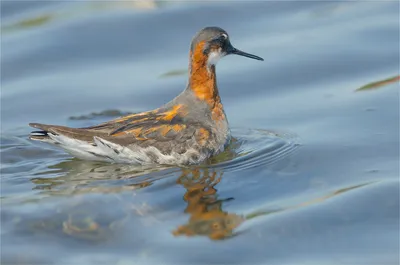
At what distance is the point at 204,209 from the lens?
923cm

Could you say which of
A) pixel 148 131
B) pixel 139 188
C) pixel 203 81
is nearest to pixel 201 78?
pixel 203 81

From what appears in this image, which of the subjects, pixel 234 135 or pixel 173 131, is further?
pixel 234 135

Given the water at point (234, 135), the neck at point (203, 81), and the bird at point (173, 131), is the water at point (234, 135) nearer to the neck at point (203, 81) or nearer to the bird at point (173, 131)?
the bird at point (173, 131)

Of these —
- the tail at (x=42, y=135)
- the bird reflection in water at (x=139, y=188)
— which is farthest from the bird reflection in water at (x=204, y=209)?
the tail at (x=42, y=135)

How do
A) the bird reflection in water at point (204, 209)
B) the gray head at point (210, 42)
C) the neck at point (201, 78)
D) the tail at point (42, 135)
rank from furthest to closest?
1. the neck at point (201, 78)
2. the gray head at point (210, 42)
3. the tail at point (42, 135)
4. the bird reflection in water at point (204, 209)

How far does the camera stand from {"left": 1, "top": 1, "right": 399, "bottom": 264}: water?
848 cm

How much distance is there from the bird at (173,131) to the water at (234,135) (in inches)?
8.0

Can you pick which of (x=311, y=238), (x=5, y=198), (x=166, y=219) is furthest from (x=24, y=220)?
(x=311, y=238)

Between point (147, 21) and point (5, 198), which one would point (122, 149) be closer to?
point (5, 198)

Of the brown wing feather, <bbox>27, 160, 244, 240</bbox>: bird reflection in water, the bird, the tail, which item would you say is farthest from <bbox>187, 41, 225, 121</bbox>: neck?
the tail

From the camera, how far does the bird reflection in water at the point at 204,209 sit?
8.70 metres

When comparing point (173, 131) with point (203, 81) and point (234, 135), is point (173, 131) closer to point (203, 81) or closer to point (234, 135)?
point (203, 81)

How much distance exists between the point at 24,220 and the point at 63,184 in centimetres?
104

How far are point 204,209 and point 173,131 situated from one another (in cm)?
159
